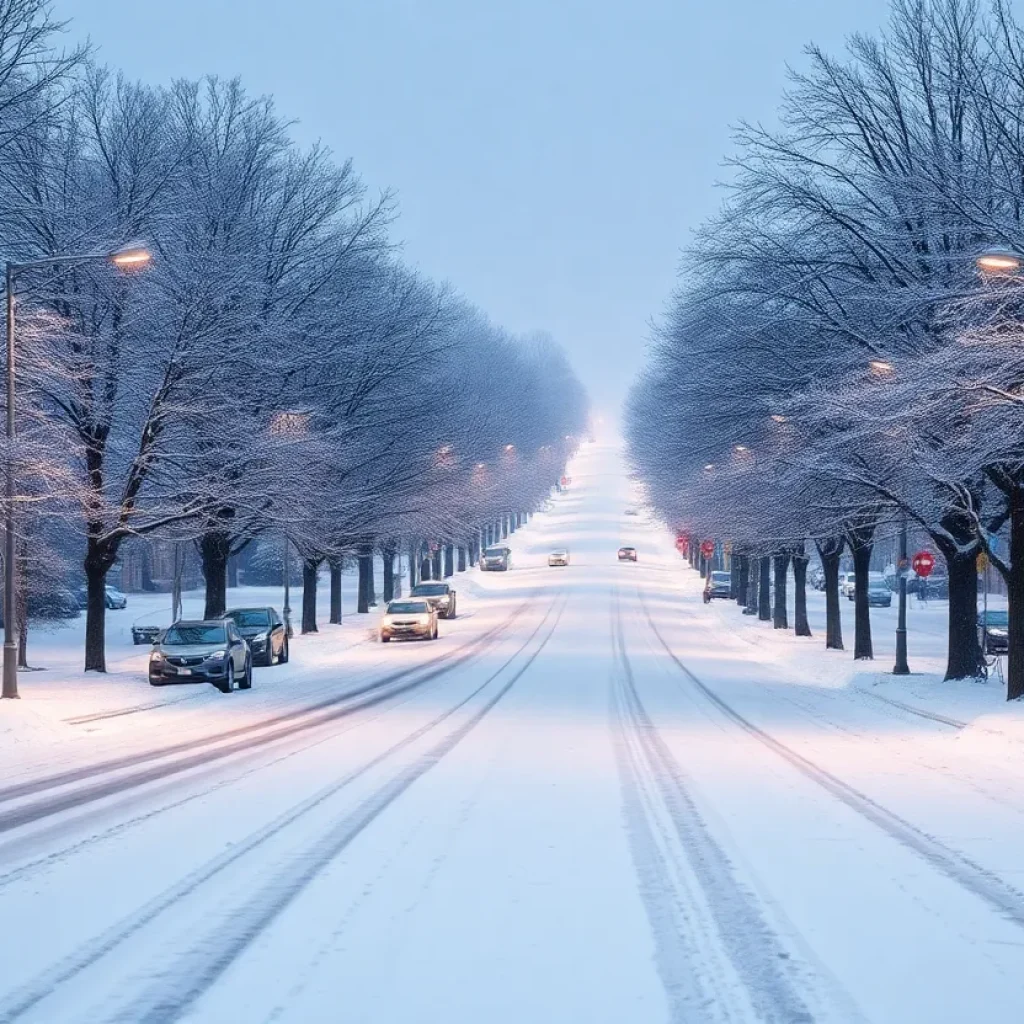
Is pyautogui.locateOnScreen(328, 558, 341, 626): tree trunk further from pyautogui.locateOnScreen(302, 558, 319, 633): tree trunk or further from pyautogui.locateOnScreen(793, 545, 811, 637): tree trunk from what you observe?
pyautogui.locateOnScreen(793, 545, 811, 637): tree trunk

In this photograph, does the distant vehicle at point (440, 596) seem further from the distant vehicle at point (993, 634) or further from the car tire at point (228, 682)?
the car tire at point (228, 682)

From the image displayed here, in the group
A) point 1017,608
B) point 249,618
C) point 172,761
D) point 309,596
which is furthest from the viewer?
point 309,596

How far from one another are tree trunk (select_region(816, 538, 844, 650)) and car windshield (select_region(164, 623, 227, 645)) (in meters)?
19.1

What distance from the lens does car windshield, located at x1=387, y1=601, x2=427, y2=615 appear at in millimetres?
50688

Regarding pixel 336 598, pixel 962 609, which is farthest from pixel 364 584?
pixel 962 609

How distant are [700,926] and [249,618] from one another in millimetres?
30892

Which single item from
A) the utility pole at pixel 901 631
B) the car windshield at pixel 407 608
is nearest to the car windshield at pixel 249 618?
the car windshield at pixel 407 608

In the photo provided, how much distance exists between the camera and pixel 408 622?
1976 inches

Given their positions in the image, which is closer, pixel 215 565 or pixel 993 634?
pixel 215 565

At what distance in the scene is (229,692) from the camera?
30.6 meters

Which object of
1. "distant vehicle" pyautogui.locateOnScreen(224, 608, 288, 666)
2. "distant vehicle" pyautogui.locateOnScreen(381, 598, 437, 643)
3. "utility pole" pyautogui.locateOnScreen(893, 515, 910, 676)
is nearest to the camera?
"utility pole" pyautogui.locateOnScreen(893, 515, 910, 676)

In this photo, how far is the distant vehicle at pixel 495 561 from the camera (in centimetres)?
10394

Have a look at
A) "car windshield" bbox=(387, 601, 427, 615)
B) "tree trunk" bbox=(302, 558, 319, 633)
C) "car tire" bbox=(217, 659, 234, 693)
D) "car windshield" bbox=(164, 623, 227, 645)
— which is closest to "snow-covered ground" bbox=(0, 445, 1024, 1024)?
"car tire" bbox=(217, 659, 234, 693)

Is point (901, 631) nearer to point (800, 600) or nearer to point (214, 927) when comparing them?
point (800, 600)
